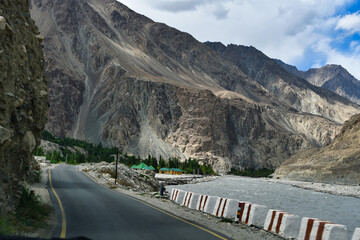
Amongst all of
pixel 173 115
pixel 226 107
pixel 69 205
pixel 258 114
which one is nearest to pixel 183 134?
pixel 173 115

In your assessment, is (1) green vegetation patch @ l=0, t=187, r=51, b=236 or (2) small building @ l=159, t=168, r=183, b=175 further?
(2) small building @ l=159, t=168, r=183, b=175

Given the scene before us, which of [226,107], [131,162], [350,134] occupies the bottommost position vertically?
[131,162]

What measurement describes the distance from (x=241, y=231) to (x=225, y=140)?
149m

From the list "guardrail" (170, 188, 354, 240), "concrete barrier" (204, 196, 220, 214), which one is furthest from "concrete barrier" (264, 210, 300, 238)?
"concrete barrier" (204, 196, 220, 214)

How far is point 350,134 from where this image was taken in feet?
354

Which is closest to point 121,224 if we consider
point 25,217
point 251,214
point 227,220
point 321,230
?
point 25,217

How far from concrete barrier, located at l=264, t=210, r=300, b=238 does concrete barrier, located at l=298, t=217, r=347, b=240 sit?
41.1 inches

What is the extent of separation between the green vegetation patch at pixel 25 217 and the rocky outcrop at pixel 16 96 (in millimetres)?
428

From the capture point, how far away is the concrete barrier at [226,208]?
17.6 m

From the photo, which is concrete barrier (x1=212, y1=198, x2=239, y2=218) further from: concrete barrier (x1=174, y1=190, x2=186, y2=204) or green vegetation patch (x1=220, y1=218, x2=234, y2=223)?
concrete barrier (x1=174, y1=190, x2=186, y2=204)

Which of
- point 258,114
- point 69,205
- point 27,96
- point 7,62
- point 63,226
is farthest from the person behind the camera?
point 258,114

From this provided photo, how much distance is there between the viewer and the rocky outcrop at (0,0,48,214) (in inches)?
449

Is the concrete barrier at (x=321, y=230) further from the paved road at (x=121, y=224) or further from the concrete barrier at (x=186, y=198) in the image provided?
the concrete barrier at (x=186, y=198)

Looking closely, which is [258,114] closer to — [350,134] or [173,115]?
[173,115]
